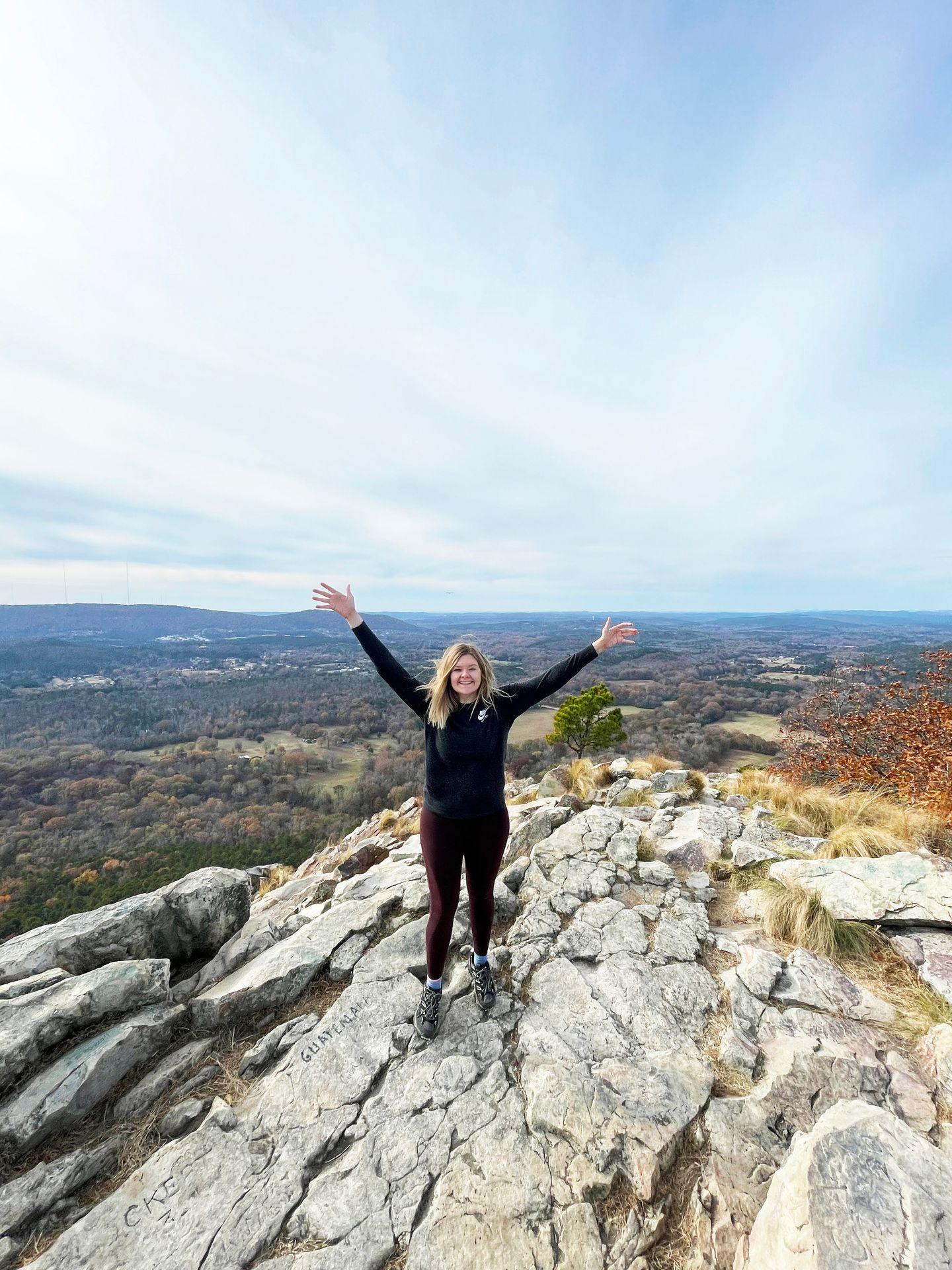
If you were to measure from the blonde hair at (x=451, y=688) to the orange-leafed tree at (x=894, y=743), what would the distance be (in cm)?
741

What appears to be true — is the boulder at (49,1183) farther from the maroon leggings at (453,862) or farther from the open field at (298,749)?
the open field at (298,749)

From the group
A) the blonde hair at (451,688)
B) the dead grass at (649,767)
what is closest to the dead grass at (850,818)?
the dead grass at (649,767)

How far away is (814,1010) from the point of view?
4152mm

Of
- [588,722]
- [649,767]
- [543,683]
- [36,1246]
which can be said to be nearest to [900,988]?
[543,683]

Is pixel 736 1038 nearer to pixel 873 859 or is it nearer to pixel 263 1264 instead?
pixel 873 859

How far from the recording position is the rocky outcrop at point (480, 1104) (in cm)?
278

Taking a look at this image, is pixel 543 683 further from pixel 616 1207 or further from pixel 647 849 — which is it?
pixel 647 849

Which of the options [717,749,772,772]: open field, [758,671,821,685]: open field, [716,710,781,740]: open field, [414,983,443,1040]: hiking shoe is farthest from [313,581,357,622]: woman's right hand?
[758,671,821,685]: open field

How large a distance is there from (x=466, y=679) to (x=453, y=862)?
5.28 feet

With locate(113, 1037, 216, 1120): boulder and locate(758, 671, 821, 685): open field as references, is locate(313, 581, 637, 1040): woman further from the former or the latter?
locate(758, 671, 821, 685): open field

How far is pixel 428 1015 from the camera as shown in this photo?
13.7ft

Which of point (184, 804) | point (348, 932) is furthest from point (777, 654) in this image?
point (348, 932)

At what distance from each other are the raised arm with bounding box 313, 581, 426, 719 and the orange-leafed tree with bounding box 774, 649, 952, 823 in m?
7.97

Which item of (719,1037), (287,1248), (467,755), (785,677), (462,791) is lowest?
(785,677)
